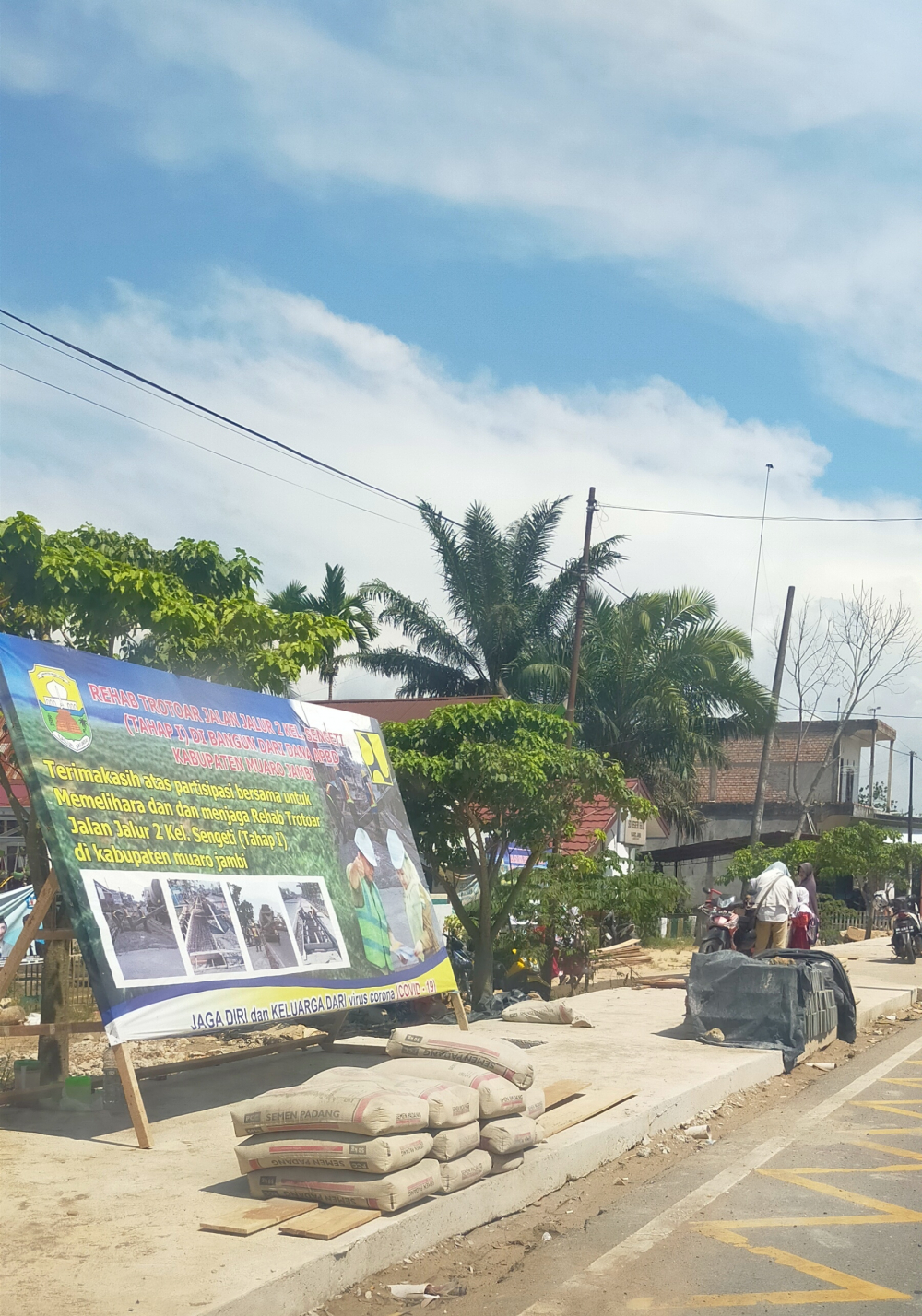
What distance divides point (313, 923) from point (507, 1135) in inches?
103

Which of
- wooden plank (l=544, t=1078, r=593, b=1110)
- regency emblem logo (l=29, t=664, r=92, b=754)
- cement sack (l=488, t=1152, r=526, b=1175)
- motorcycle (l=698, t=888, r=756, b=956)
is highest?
regency emblem logo (l=29, t=664, r=92, b=754)

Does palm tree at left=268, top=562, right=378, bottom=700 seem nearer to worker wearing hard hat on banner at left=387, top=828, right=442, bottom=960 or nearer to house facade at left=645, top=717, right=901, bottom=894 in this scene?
house facade at left=645, top=717, right=901, bottom=894

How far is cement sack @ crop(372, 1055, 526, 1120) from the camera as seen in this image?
6.26m

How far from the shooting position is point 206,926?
743cm

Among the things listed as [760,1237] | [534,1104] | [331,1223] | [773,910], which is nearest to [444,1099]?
[331,1223]

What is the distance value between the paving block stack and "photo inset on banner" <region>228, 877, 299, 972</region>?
A: 1.51m

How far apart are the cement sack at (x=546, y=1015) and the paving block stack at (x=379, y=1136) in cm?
522

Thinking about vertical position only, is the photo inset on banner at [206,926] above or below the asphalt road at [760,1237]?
above

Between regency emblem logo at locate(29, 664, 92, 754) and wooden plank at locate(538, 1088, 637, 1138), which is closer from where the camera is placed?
regency emblem logo at locate(29, 664, 92, 754)

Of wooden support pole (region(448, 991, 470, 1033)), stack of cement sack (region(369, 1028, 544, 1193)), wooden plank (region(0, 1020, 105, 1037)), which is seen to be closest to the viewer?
stack of cement sack (region(369, 1028, 544, 1193))

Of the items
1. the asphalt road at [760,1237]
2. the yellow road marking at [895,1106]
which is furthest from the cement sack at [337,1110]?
the yellow road marking at [895,1106]

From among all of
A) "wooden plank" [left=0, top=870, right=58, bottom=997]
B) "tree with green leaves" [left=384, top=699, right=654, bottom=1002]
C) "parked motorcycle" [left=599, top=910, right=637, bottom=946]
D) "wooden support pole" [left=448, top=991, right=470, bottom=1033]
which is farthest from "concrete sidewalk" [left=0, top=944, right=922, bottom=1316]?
"parked motorcycle" [left=599, top=910, right=637, bottom=946]

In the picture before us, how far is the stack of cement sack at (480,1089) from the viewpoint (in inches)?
235

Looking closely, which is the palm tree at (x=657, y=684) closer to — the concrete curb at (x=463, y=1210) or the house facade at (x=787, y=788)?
the house facade at (x=787, y=788)
